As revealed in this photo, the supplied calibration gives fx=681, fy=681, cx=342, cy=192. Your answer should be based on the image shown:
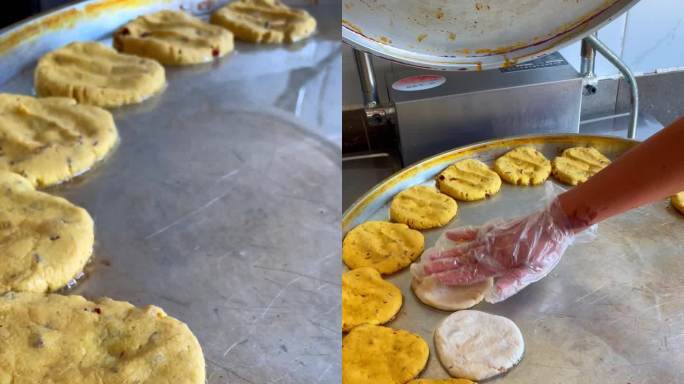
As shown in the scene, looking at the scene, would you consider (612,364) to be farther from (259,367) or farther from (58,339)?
(58,339)

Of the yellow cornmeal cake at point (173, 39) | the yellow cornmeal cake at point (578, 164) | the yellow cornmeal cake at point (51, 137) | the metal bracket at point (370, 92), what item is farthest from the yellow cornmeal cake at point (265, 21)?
the yellow cornmeal cake at point (578, 164)

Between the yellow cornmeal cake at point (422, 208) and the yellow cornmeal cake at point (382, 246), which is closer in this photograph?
the yellow cornmeal cake at point (382, 246)

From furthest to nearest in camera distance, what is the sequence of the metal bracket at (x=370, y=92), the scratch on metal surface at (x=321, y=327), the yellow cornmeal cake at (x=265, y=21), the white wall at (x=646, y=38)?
the white wall at (x=646, y=38)
the yellow cornmeal cake at (x=265, y=21)
the metal bracket at (x=370, y=92)
the scratch on metal surface at (x=321, y=327)

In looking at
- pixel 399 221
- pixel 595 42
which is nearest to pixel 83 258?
pixel 399 221

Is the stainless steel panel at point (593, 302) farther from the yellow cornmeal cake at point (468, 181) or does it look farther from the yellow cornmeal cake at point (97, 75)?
the yellow cornmeal cake at point (97, 75)

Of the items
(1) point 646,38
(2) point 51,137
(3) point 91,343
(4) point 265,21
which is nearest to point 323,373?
(3) point 91,343

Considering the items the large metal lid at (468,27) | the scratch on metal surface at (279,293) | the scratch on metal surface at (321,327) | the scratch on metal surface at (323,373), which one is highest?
the large metal lid at (468,27)

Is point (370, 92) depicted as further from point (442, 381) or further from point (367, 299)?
point (442, 381)
